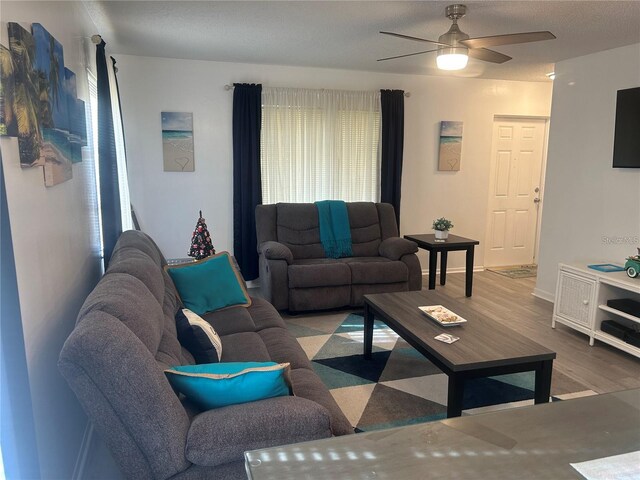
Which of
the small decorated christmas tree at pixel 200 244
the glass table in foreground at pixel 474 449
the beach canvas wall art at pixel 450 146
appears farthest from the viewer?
the beach canvas wall art at pixel 450 146

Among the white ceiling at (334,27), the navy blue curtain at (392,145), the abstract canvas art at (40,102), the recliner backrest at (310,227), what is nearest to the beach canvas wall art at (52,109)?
the abstract canvas art at (40,102)

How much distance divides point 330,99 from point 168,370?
166 inches

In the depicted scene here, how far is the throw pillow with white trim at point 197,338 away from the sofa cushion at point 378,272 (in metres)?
2.29

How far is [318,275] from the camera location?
418 cm

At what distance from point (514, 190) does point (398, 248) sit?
2625mm

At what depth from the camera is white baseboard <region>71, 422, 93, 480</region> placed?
2.00m

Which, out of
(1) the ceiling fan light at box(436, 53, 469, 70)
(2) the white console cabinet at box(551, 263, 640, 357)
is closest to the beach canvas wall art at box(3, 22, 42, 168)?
(1) the ceiling fan light at box(436, 53, 469, 70)

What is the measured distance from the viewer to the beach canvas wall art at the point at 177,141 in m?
4.81

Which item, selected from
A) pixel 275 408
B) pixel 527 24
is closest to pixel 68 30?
pixel 275 408

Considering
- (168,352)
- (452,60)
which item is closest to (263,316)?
(168,352)

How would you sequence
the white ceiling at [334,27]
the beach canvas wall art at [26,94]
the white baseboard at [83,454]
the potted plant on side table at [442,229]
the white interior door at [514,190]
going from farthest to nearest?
the white interior door at [514,190] → the potted plant on side table at [442,229] → the white ceiling at [334,27] → the white baseboard at [83,454] → the beach canvas wall art at [26,94]

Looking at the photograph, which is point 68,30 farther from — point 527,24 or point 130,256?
point 527,24

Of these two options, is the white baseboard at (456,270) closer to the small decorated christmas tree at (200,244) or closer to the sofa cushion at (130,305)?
the small decorated christmas tree at (200,244)

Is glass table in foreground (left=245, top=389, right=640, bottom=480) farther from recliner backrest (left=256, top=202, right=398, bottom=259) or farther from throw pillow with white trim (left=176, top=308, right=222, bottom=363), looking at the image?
recliner backrest (left=256, top=202, right=398, bottom=259)
